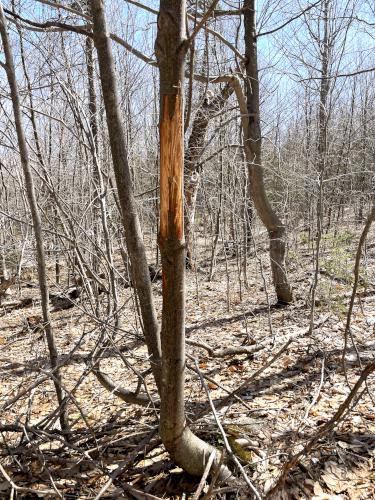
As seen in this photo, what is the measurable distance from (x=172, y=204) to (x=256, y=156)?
4.64 m

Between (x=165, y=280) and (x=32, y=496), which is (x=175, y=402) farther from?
(x=32, y=496)

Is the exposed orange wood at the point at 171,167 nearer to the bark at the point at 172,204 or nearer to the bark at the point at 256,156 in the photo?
the bark at the point at 172,204

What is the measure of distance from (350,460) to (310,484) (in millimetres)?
383

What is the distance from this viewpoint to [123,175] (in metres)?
2.02

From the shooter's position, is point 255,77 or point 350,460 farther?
point 255,77

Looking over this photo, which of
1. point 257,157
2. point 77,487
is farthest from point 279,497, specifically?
point 257,157

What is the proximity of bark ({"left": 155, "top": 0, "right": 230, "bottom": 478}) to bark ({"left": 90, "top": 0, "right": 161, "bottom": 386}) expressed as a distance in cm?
48

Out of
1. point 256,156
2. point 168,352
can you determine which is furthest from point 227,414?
point 256,156

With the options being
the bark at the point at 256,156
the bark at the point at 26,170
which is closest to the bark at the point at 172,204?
the bark at the point at 26,170

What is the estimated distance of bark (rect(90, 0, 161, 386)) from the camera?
6.49 ft

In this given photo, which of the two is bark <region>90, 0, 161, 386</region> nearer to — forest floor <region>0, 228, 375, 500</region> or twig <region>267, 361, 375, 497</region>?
forest floor <region>0, 228, 375, 500</region>

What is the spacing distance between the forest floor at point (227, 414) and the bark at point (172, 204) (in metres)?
0.28

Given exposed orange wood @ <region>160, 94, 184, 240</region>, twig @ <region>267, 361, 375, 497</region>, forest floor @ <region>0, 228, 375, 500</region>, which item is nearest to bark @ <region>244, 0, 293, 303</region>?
forest floor @ <region>0, 228, 375, 500</region>

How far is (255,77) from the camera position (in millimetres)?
5637
